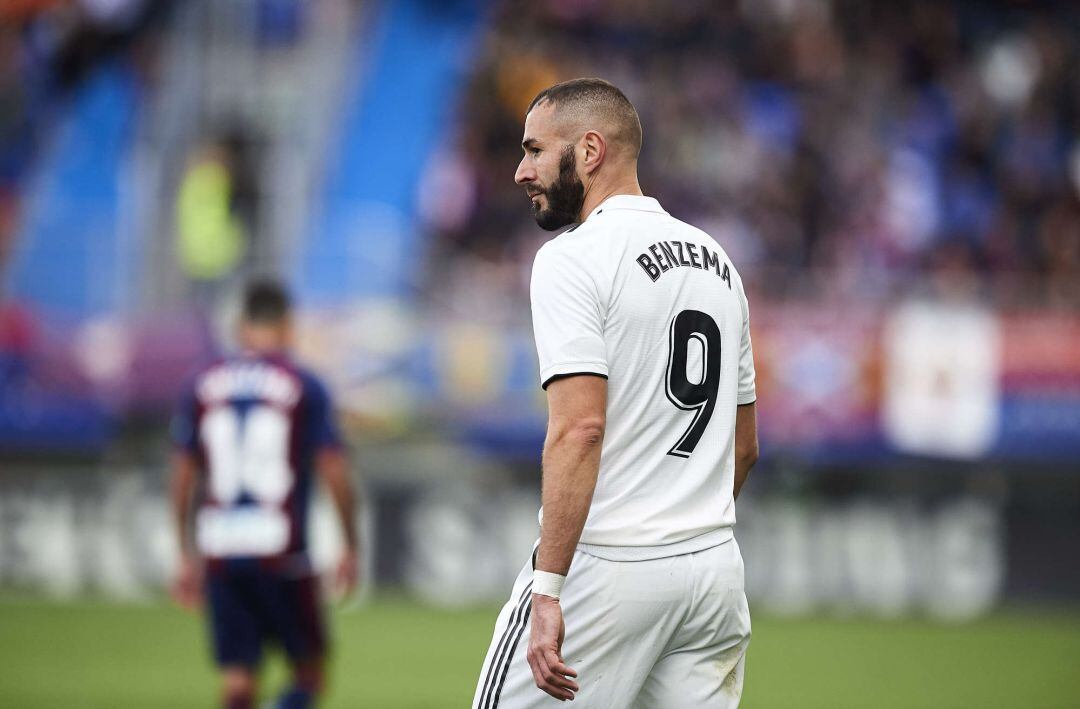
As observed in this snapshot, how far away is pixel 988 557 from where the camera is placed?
1340cm

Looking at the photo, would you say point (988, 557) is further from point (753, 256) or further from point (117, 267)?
point (117, 267)

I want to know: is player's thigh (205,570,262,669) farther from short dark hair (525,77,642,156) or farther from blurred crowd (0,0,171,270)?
blurred crowd (0,0,171,270)

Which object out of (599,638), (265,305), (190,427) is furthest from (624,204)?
(190,427)

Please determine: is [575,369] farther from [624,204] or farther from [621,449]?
[624,204]

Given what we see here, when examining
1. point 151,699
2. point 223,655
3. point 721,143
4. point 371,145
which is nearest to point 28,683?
point 151,699

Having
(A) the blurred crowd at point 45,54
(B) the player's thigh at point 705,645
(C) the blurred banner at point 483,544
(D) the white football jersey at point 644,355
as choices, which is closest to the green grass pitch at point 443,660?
(C) the blurred banner at point 483,544

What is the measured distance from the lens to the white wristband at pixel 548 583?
3695 millimetres

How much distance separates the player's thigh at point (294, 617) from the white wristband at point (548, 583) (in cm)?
338

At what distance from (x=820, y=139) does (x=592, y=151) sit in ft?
42.4

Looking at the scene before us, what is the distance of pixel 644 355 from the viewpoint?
3842 mm

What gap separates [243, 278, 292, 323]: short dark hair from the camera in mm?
6848

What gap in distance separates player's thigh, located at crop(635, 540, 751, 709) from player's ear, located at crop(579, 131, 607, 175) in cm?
101

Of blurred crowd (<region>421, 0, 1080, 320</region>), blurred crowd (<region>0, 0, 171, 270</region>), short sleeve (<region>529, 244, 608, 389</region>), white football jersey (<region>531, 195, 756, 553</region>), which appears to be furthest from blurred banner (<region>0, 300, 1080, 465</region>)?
short sleeve (<region>529, 244, 608, 389</region>)

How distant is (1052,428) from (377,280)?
5740mm
